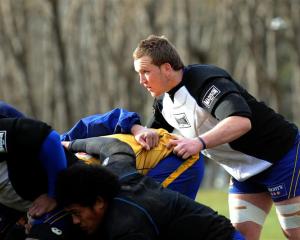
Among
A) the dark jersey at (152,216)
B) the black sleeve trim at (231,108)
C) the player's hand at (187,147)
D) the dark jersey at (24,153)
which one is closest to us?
the dark jersey at (152,216)

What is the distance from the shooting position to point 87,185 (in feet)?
16.0

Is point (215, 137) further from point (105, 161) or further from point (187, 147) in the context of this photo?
point (105, 161)

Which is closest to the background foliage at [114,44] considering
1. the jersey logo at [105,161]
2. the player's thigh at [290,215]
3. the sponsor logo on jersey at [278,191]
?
the player's thigh at [290,215]

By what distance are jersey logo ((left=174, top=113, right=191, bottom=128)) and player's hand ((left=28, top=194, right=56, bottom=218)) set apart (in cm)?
130

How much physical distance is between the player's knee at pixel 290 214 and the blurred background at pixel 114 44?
21.6 m

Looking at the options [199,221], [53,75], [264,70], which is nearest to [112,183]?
[199,221]

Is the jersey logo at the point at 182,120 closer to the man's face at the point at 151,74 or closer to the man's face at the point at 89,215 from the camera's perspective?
the man's face at the point at 151,74

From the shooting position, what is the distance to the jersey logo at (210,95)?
19.9ft

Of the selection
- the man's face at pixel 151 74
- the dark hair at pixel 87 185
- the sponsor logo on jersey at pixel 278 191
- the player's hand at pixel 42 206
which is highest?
the man's face at pixel 151 74

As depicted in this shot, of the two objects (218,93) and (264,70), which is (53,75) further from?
(218,93)

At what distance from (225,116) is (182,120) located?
462 millimetres

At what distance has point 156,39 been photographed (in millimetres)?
6328

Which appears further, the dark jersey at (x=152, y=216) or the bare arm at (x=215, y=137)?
the bare arm at (x=215, y=137)

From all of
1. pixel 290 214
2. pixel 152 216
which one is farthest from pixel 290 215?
pixel 152 216
